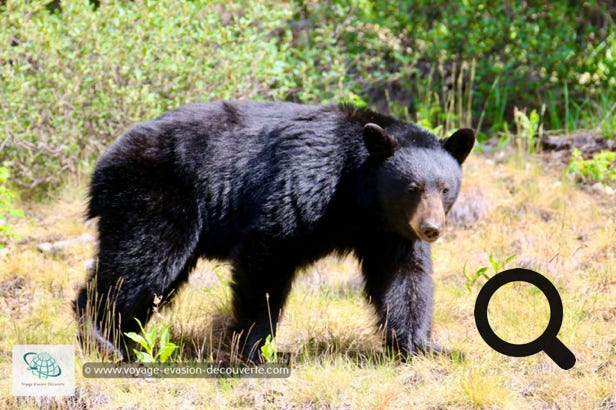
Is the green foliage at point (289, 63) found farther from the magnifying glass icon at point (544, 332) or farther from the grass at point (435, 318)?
the magnifying glass icon at point (544, 332)

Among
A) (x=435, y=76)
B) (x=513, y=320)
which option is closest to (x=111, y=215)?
(x=513, y=320)

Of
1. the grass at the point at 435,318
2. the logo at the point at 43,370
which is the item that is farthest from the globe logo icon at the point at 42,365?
the grass at the point at 435,318

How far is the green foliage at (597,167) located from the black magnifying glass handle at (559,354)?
132 inches

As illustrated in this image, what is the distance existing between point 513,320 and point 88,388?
251cm

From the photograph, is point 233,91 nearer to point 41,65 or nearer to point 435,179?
point 41,65

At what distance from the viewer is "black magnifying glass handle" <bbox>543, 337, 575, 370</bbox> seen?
471 centimetres

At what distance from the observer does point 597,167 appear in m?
7.82

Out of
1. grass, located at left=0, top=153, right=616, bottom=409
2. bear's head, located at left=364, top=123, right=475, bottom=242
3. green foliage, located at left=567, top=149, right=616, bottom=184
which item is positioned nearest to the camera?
grass, located at left=0, top=153, right=616, bottom=409

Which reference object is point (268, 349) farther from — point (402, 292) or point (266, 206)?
point (402, 292)

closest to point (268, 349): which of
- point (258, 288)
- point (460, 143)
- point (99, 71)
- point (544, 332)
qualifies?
point (258, 288)

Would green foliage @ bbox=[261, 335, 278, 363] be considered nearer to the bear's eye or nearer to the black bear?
the black bear

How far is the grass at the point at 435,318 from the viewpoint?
4641mm

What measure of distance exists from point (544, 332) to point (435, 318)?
4.00ft

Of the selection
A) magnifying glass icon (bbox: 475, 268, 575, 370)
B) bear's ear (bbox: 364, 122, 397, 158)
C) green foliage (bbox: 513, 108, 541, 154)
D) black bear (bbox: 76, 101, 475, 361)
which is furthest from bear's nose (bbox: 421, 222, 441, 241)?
green foliage (bbox: 513, 108, 541, 154)
